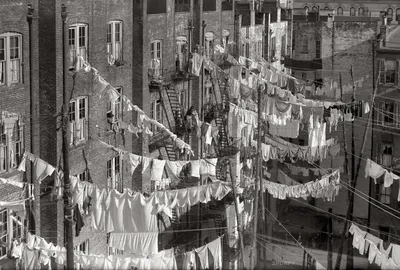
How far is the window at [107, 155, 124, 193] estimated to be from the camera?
32125mm

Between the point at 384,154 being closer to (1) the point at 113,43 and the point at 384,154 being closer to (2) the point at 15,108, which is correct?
(1) the point at 113,43

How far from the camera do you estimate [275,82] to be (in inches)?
1959

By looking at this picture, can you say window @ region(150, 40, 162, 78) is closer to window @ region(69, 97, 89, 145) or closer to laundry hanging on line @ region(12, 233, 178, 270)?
window @ region(69, 97, 89, 145)

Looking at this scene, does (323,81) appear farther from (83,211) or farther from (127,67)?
(83,211)

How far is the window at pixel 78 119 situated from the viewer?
28.7 meters

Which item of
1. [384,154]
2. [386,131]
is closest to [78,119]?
[386,131]

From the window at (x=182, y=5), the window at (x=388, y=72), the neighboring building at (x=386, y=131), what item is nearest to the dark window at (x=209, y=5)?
the window at (x=182, y=5)

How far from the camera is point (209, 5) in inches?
1757

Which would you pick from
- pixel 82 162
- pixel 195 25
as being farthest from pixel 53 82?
pixel 195 25

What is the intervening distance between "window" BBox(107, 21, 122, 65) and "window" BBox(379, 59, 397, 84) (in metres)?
26.3

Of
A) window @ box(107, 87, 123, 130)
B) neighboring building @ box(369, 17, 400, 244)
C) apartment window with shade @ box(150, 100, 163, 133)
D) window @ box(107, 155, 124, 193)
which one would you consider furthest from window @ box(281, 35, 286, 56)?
window @ box(107, 155, 124, 193)

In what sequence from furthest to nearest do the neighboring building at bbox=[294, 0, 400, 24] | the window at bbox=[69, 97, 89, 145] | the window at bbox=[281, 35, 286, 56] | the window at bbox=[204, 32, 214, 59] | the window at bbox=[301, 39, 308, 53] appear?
1. the neighboring building at bbox=[294, 0, 400, 24]
2. the window at bbox=[301, 39, 308, 53]
3. the window at bbox=[281, 35, 286, 56]
4. the window at bbox=[204, 32, 214, 59]
5. the window at bbox=[69, 97, 89, 145]

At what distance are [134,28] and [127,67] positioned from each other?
80.1 inches

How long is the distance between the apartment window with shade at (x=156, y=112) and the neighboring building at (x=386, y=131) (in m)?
19.3
